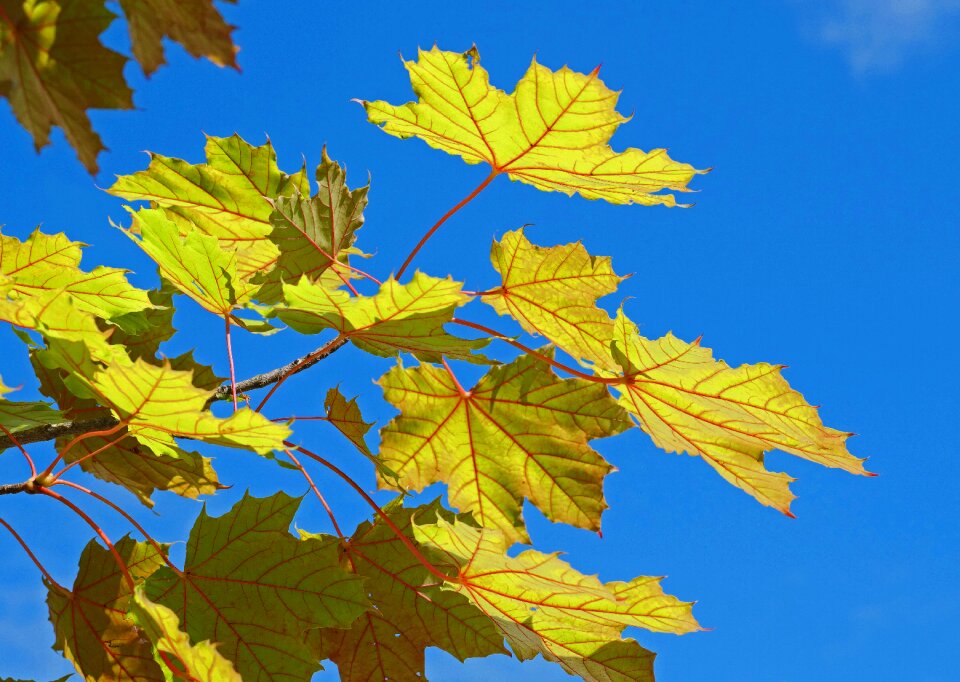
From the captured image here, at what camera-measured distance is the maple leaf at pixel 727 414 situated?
7.14 ft

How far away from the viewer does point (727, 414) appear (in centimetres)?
220

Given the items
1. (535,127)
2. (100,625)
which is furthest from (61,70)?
(100,625)

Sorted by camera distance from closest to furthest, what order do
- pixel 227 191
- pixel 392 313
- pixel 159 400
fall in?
1. pixel 159 400
2. pixel 392 313
3. pixel 227 191

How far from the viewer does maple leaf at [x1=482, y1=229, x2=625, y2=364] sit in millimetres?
2258

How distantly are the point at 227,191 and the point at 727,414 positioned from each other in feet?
4.90

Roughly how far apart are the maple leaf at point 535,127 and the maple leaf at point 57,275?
77 centimetres

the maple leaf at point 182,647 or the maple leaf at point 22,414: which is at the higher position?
the maple leaf at point 22,414

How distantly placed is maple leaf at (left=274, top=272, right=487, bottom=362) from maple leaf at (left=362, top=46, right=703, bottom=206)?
1.76 feet

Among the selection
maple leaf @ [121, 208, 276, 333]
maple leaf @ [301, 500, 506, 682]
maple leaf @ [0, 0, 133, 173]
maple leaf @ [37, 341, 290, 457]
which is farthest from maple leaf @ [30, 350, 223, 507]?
maple leaf @ [0, 0, 133, 173]

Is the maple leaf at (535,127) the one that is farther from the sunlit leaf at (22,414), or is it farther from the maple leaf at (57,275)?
the sunlit leaf at (22,414)

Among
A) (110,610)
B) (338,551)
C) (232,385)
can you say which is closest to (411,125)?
(232,385)

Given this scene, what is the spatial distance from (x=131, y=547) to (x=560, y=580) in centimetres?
111

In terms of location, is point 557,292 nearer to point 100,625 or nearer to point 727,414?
point 727,414

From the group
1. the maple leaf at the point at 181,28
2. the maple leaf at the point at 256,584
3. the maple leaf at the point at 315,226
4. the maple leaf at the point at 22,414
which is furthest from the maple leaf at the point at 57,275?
the maple leaf at the point at 181,28
